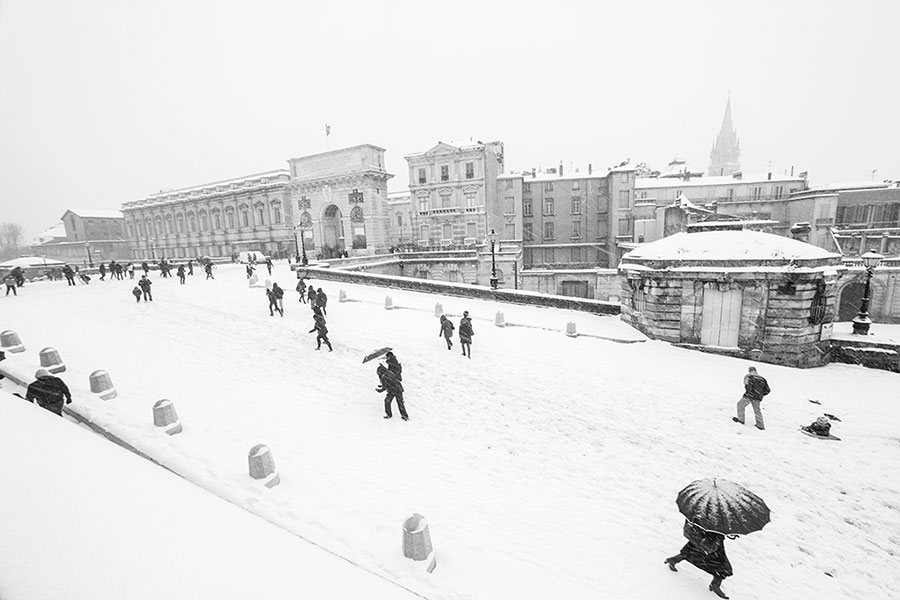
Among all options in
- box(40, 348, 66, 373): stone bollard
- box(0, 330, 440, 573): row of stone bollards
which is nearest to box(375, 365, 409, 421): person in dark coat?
box(0, 330, 440, 573): row of stone bollards

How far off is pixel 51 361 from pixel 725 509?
581 inches

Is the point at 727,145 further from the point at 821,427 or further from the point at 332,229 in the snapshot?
the point at 821,427

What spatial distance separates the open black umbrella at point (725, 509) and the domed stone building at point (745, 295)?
34.5ft

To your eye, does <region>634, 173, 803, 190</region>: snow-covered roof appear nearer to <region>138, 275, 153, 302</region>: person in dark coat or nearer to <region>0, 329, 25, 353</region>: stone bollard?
<region>138, 275, 153, 302</region>: person in dark coat

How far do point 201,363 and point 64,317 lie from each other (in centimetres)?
1022

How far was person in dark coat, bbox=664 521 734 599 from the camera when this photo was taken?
4535 millimetres

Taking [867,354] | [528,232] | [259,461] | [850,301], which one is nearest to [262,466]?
[259,461]

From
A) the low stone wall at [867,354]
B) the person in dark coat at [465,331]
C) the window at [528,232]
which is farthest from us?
the window at [528,232]

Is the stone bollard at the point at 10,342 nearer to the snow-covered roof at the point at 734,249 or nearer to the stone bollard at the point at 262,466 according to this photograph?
the stone bollard at the point at 262,466

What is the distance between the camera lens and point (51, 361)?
32.7 feet

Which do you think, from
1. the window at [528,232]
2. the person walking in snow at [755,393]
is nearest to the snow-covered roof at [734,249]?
the person walking in snow at [755,393]

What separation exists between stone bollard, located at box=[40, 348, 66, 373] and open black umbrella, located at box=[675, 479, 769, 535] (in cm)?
1399

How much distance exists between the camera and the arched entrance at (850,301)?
90.3ft

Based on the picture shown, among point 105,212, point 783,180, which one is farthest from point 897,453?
point 105,212
